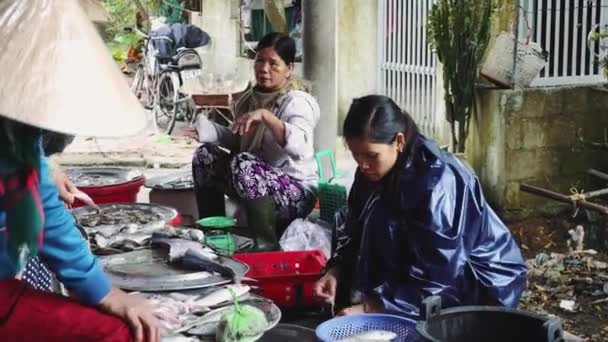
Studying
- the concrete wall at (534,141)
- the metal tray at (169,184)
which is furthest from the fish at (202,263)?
the concrete wall at (534,141)

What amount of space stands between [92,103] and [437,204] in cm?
168

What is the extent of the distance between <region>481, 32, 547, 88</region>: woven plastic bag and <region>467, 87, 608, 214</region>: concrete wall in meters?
0.10

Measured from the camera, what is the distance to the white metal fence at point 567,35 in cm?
762

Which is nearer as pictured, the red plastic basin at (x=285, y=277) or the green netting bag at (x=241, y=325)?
the green netting bag at (x=241, y=325)

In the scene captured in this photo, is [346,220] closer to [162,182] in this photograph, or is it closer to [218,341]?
[218,341]

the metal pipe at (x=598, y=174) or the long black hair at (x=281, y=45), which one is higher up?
the long black hair at (x=281, y=45)

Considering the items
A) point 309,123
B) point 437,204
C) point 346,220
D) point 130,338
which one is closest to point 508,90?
point 309,123

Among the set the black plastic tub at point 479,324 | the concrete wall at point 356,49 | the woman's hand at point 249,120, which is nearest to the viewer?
the black plastic tub at point 479,324

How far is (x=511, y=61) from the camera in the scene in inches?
289

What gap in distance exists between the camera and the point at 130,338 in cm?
259

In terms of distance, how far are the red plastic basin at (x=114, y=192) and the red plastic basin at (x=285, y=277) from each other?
1.38 m

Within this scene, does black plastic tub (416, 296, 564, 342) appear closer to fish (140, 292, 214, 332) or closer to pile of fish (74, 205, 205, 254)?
fish (140, 292, 214, 332)

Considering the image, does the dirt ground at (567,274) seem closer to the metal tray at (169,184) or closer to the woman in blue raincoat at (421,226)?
the woman in blue raincoat at (421,226)

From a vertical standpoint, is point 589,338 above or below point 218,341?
below
